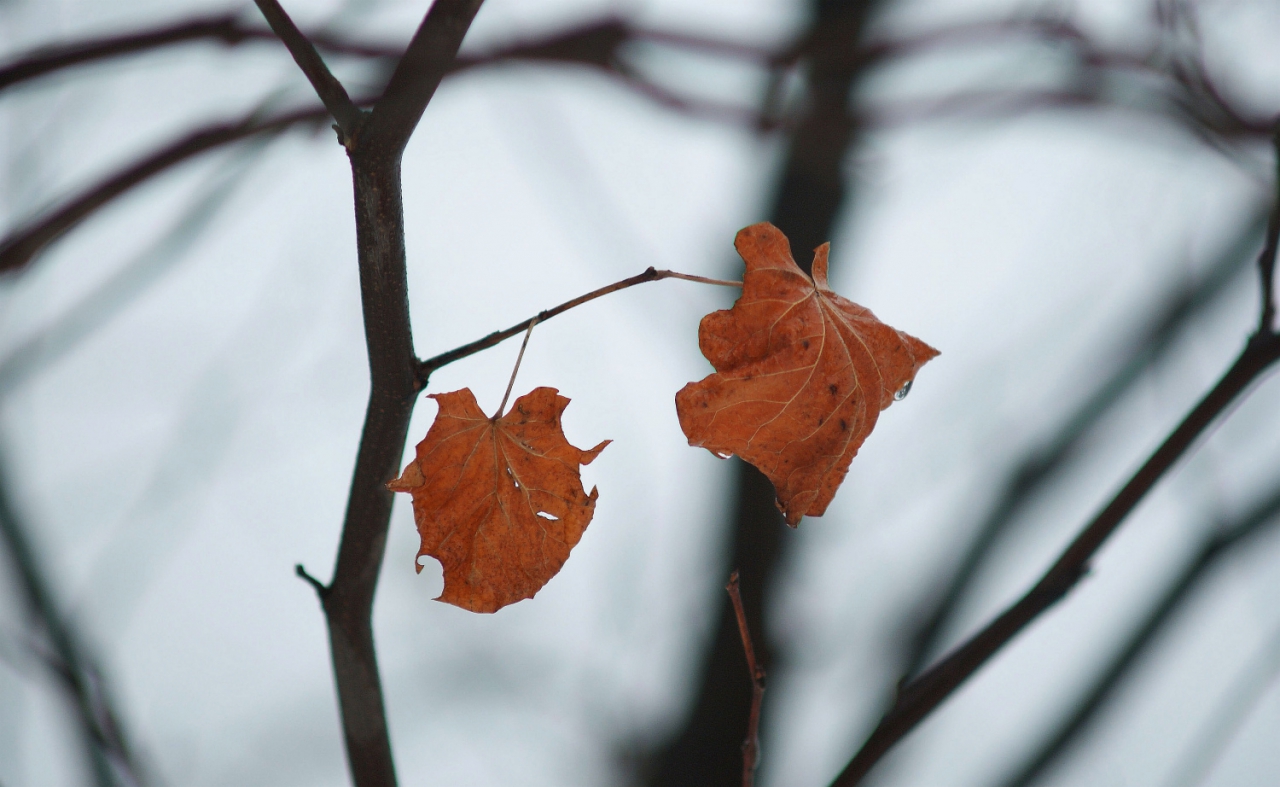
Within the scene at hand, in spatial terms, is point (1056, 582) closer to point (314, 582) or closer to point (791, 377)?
point (791, 377)

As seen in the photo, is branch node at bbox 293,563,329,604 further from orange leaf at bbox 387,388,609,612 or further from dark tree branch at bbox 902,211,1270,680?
dark tree branch at bbox 902,211,1270,680

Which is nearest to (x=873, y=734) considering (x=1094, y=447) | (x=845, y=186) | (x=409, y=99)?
(x=409, y=99)

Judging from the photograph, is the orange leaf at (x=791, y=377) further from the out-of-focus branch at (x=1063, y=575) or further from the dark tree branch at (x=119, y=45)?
the dark tree branch at (x=119, y=45)

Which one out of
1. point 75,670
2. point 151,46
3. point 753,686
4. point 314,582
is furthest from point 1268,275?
point 75,670

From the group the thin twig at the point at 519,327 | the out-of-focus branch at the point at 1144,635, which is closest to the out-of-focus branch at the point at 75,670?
the thin twig at the point at 519,327

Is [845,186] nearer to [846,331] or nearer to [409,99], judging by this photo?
[846,331]

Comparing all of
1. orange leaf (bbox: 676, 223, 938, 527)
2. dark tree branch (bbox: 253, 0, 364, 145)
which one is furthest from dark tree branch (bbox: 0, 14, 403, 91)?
orange leaf (bbox: 676, 223, 938, 527)
